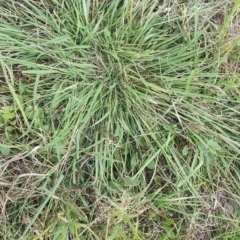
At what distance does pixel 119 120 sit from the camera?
1.46 metres

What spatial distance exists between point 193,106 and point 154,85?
149 millimetres

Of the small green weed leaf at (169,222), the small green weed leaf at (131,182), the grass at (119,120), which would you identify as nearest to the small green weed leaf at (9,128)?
the grass at (119,120)

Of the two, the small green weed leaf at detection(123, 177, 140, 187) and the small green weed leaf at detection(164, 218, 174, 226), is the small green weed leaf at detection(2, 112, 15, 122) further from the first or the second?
the small green weed leaf at detection(164, 218, 174, 226)

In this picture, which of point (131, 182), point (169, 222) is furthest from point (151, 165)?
point (169, 222)

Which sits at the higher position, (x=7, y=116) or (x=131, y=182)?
(x=7, y=116)

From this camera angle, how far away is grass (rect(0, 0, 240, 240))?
1.41 metres

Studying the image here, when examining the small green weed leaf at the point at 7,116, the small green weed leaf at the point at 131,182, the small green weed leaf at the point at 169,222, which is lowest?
the small green weed leaf at the point at 169,222

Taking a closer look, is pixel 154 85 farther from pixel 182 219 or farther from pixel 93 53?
pixel 182 219

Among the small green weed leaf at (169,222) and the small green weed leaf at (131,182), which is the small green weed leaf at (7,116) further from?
the small green weed leaf at (169,222)

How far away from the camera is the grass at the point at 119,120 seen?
1414 millimetres

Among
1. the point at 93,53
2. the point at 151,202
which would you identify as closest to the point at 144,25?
the point at 93,53

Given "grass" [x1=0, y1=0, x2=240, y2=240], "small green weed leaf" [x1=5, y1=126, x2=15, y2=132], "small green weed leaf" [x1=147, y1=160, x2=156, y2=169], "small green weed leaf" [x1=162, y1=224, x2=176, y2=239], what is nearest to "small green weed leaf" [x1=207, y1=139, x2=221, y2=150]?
"grass" [x1=0, y1=0, x2=240, y2=240]

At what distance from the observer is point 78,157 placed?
4.65ft

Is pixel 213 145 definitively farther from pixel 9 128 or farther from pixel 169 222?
pixel 9 128
